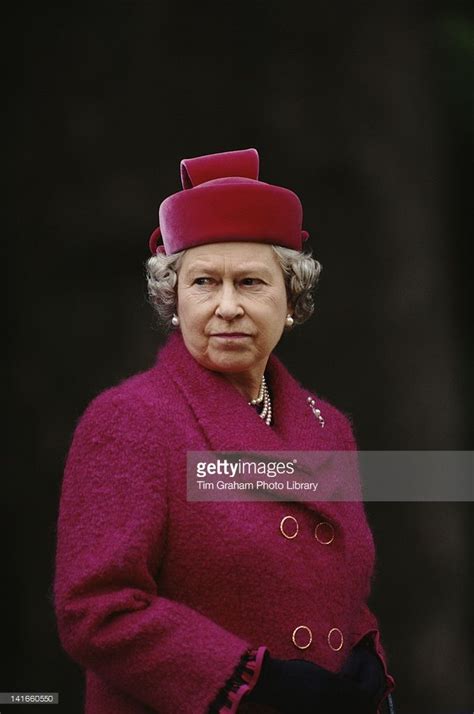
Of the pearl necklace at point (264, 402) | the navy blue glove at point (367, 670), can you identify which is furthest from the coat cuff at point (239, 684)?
the pearl necklace at point (264, 402)

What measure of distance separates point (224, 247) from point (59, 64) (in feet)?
3.67

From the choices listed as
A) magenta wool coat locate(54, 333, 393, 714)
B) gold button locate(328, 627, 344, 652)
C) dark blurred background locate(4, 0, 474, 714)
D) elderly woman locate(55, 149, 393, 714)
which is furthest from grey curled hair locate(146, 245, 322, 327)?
dark blurred background locate(4, 0, 474, 714)

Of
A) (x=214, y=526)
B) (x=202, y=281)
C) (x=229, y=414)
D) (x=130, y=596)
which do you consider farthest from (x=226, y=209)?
(x=130, y=596)

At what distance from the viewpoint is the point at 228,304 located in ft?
6.04

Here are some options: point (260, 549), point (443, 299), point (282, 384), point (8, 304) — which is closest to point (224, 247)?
point (282, 384)

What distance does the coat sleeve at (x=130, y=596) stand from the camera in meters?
1.64

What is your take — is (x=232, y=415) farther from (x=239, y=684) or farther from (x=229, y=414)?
(x=239, y=684)

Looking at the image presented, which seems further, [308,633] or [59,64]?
[59,64]

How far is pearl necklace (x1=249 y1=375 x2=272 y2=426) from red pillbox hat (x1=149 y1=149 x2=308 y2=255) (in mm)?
285

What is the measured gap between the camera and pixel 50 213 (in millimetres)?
2771

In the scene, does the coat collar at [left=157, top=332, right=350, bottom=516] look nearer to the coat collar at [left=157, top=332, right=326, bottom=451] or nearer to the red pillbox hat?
the coat collar at [left=157, top=332, right=326, bottom=451]

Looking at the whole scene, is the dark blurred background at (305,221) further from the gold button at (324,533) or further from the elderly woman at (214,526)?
the gold button at (324,533)

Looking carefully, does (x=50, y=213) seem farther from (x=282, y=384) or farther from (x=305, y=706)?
(x=305, y=706)

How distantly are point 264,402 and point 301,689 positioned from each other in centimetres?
57
